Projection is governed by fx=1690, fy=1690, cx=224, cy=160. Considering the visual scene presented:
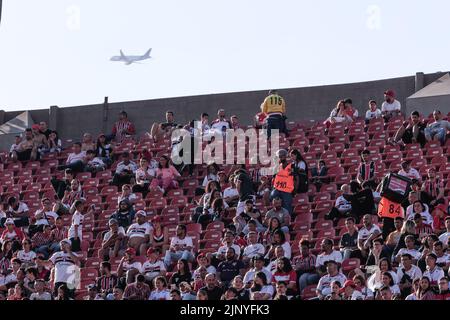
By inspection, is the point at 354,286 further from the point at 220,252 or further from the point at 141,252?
the point at 141,252

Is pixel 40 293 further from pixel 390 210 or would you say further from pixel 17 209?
pixel 17 209

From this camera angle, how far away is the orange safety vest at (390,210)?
26.3 meters

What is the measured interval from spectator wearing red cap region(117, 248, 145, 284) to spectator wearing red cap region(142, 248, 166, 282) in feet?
0.43

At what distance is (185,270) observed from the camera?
84.8ft

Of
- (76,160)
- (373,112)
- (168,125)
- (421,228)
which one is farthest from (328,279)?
(76,160)

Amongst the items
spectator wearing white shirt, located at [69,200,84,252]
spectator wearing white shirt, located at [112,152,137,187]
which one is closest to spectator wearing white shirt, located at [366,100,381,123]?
spectator wearing white shirt, located at [112,152,137,187]

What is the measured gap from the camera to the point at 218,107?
3588 centimetres

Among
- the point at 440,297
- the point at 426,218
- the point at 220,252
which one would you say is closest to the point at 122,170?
the point at 220,252

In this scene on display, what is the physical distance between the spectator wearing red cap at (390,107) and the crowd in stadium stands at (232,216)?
3 centimetres

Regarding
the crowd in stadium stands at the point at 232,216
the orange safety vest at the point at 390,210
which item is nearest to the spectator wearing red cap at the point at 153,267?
the crowd in stadium stands at the point at 232,216

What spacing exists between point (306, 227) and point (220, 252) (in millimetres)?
2067

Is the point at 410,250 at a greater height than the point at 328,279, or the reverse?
the point at 410,250

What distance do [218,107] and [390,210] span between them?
1005 centimetres

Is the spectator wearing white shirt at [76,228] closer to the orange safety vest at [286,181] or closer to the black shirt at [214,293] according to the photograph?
the orange safety vest at [286,181]
